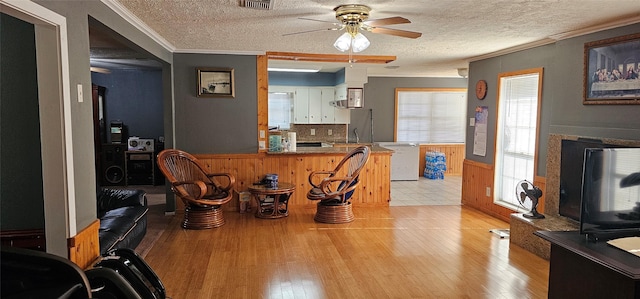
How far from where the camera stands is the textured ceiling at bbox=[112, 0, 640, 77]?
311 cm

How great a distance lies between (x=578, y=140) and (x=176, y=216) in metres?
4.85

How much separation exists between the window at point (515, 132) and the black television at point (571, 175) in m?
0.92

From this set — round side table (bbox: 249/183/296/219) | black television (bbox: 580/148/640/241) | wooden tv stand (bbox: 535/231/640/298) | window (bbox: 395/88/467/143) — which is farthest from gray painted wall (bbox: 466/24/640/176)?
window (bbox: 395/88/467/143)

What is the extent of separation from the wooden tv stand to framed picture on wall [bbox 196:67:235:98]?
4.29 m

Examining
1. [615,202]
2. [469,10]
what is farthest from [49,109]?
[615,202]

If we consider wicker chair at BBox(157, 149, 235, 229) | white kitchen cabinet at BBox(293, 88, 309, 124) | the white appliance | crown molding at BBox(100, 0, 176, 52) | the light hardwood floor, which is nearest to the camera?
crown molding at BBox(100, 0, 176, 52)

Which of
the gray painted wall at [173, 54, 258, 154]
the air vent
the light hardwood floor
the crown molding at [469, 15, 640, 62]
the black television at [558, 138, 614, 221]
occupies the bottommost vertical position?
the light hardwood floor

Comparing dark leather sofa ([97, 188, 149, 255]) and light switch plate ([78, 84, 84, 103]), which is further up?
light switch plate ([78, 84, 84, 103])

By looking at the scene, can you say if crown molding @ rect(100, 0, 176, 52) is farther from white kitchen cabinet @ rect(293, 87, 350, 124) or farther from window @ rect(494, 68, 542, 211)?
window @ rect(494, 68, 542, 211)

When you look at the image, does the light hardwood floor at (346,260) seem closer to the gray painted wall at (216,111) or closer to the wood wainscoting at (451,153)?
the gray painted wall at (216,111)

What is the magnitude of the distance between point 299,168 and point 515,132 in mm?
2996

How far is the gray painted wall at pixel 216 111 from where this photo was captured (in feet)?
18.0

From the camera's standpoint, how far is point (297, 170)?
584cm

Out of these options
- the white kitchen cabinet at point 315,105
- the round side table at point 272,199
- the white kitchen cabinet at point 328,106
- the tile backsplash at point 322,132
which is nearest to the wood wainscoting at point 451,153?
the tile backsplash at point 322,132
